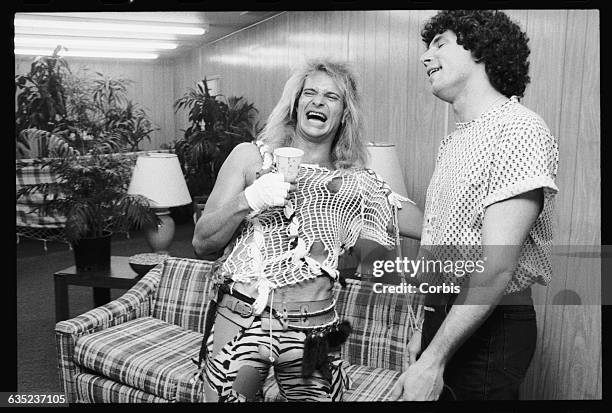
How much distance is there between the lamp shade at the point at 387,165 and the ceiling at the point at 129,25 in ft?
1.46

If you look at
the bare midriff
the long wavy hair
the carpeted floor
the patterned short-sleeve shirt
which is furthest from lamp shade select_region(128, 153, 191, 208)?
the patterned short-sleeve shirt

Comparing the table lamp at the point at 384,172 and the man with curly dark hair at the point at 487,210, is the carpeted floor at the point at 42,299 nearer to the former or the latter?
the table lamp at the point at 384,172

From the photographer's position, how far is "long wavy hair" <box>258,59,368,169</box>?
124cm

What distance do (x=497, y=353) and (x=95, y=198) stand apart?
5.67 feet

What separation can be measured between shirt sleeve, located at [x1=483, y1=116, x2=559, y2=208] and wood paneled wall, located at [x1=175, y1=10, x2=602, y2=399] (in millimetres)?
336

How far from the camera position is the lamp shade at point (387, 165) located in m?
1.37

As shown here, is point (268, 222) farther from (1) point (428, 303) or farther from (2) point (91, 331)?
(2) point (91, 331)

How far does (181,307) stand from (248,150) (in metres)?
1.17

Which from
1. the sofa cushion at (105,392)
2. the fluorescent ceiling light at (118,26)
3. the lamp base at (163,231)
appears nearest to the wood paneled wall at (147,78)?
the fluorescent ceiling light at (118,26)

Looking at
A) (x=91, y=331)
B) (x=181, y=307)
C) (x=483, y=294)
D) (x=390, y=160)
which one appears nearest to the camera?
(x=483, y=294)

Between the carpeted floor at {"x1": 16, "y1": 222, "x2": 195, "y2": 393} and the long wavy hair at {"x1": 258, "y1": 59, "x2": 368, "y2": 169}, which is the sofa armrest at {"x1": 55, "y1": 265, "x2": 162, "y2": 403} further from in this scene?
the long wavy hair at {"x1": 258, "y1": 59, "x2": 368, "y2": 169}

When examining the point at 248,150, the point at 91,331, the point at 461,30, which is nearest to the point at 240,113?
the point at 248,150

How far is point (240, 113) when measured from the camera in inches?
61.1

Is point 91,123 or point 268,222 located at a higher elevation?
point 91,123
